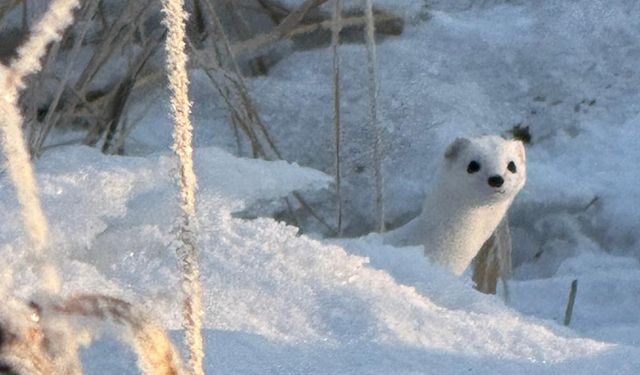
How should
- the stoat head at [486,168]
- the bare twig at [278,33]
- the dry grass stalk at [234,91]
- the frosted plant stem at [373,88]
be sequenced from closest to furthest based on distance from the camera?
1. the frosted plant stem at [373,88]
2. the dry grass stalk at [234,91]
3. the bare twig at [278,33]
4. the stoat head at [486,168]

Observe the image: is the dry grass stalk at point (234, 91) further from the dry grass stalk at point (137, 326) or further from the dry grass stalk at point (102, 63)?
the dry grass stalk at point (137, 326)

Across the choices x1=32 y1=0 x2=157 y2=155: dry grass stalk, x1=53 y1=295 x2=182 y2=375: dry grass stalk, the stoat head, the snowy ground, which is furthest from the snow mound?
the stoat head

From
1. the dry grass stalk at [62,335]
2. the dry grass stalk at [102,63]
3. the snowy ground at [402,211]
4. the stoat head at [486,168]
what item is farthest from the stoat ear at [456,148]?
the dry grass stalk at [62,335]

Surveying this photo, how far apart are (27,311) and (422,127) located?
3.31 meters

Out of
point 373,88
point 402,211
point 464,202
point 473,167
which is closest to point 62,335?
point 373,88

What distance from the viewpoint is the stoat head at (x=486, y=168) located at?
3631mm

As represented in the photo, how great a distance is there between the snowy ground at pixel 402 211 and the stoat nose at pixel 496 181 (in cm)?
26

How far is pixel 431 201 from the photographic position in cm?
375

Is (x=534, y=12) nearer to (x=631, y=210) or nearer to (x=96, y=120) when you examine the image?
(x=631, y=210)

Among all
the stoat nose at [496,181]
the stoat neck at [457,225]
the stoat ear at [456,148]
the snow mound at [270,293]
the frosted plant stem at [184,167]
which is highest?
the frosted plant stem at [184,167]

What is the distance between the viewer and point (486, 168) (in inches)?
147

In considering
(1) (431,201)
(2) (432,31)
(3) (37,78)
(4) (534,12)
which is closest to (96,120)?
(3) (37,78)

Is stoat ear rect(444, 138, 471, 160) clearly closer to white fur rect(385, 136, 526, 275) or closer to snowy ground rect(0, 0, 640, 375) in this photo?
white fur rect(385, 136, 526, 275)

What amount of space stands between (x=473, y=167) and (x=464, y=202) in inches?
6.3
